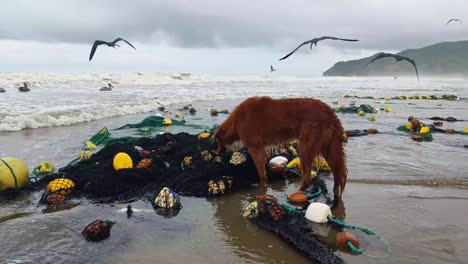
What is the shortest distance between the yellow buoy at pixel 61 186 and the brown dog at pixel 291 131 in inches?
113

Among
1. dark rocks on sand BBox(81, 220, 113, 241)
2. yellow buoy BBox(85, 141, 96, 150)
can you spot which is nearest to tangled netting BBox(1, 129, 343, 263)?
dark rocks on sand BBox(81, 220, 113, 241)

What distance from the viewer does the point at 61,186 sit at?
572cm

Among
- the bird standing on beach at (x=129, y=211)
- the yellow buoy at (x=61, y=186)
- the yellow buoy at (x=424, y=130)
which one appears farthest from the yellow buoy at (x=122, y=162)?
the yellow buoy at (x=424, y=130)

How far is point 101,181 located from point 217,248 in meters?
2.84

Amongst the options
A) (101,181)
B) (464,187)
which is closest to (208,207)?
(101,181)

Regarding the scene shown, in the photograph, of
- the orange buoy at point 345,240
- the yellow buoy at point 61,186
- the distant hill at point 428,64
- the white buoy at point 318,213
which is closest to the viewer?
the orange buoy at point 345,240

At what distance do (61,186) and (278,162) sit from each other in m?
4.08

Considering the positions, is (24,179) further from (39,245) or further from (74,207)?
(39,245)

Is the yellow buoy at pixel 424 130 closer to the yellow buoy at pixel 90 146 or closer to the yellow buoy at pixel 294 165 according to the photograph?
the yellow buoy at pixel 294 165

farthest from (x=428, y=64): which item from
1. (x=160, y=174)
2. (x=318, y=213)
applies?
(x=318, y=213)

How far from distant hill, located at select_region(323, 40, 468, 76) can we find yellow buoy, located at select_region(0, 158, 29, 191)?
517 feet

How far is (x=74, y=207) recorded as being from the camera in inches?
211

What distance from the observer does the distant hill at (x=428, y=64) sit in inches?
5905

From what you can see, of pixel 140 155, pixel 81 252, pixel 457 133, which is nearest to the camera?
pixel 81 252
